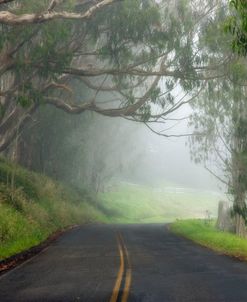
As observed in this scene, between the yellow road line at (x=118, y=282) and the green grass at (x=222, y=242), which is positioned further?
the green grass at (x=222, y=242)

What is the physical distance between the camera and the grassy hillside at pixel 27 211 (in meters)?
16.9

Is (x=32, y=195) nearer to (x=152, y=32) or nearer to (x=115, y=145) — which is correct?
(x=152, y=32)

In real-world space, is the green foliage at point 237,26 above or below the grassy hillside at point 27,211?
above

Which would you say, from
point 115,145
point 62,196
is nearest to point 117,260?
point 62,196

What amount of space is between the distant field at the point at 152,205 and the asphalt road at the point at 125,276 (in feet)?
123

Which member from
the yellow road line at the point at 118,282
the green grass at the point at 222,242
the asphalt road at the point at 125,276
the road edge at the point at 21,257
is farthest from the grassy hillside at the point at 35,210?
the green grass at the point at 222,242

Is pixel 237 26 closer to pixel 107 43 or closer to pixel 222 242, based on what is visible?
pixel 222 242

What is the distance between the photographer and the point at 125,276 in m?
11.6

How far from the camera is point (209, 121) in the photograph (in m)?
30.2

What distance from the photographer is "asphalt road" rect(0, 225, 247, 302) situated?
9.36 m

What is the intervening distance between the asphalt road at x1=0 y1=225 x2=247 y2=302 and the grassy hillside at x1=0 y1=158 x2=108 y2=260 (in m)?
1.15

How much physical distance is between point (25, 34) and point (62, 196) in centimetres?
1732

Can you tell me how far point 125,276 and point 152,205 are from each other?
6820 centimetres

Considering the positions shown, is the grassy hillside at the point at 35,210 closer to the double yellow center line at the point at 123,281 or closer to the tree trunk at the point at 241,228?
the double yellow center line at the point at 123,281
